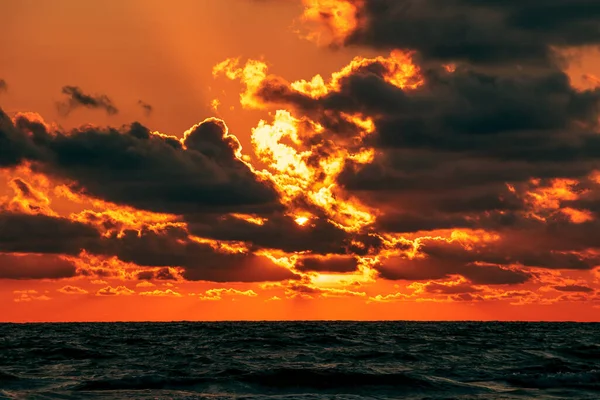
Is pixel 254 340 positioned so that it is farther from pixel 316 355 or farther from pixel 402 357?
pixel 402 357

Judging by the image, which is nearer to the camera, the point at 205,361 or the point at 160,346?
the point at 205,361

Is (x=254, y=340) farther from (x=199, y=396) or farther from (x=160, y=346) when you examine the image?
(x=199, y=396)

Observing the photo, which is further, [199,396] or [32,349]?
[32,349]

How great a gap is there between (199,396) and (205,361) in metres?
16.8

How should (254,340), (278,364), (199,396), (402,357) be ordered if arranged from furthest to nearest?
(254,340) → (402,357) → (278,364) → (199,396)

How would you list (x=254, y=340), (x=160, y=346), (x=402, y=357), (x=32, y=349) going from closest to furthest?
(x=402, y=357)
(x=32, y=349)
(x=160, y=346)
(x=254, y=340)

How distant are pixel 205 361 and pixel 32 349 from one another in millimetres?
20771

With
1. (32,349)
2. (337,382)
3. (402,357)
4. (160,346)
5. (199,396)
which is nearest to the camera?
(199,396)

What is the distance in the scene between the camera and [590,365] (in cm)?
5331

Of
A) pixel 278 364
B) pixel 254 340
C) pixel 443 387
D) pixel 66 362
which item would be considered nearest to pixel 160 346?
pixel 254 340

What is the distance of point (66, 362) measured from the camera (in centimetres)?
5444

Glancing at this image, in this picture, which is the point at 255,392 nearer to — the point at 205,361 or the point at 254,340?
the point at 205,361

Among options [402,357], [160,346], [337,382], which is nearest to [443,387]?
[337,382]

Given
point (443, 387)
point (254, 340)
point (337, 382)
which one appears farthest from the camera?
point (254, 340)
